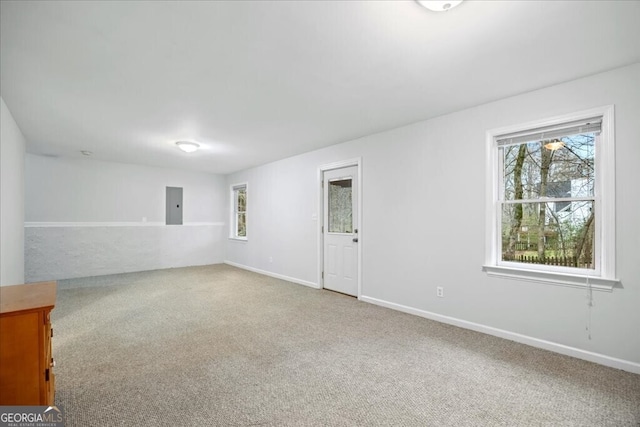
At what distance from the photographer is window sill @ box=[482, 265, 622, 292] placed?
2.46m

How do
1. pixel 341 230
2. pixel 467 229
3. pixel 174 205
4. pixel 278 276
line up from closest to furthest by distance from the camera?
pixel 467 229
pixel 341 230
pixel 278 276
pixel 174 205

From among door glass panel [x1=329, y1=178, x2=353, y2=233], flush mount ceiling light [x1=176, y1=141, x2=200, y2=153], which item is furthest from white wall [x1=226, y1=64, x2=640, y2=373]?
flush mount ceiling light [x1=176, y1=141, x2=200, y2=153]

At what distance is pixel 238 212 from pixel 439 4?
6817 millimetres

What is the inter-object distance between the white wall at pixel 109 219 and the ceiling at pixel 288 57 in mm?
2647

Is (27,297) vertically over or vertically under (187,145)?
under

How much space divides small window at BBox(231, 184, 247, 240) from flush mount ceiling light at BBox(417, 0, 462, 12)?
6.35 meters

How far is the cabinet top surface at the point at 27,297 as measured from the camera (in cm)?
142

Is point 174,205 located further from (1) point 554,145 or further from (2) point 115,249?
(1) point 554,145

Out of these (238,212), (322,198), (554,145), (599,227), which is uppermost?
(554,145)

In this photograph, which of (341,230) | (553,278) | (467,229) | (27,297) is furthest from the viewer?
(341,230)

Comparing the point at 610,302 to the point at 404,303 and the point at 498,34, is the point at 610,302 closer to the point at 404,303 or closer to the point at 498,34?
the point at 404,303

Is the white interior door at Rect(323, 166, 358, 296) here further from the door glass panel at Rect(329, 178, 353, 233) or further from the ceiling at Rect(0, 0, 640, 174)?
the ceiling at Rect(0, 0, 640, 174)

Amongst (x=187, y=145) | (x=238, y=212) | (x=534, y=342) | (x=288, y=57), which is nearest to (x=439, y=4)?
(x=288, y=57)

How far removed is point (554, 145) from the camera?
9.36 feet
